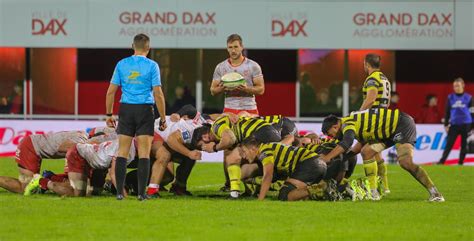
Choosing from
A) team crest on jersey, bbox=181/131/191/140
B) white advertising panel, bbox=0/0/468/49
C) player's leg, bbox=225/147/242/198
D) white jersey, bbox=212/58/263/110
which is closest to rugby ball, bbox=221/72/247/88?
white jersey, bbox=212/58/263/110

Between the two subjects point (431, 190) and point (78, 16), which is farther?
point (78, 16)

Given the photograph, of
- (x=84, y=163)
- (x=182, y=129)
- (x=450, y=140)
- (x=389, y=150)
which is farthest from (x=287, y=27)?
(x=84, y=163)

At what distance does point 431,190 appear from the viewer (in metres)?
15.2

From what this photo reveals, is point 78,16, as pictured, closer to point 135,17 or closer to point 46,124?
point 135,17

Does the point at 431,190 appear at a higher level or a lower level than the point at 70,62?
lower

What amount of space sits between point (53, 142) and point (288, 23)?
1513 cm

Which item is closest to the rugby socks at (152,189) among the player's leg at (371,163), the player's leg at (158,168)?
the player's leg at (158,168)

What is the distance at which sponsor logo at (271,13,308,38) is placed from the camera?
30.5m

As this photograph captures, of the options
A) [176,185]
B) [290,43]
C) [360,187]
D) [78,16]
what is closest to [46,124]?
A: [78,16]

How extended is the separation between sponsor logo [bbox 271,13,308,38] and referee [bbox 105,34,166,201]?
16.1 m

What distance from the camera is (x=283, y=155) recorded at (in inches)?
597

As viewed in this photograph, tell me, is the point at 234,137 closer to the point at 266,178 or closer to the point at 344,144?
the point at 266,178

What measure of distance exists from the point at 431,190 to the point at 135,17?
16.3 meters

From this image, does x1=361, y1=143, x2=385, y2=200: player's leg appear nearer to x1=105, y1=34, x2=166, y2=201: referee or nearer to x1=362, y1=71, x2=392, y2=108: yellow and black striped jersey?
x1=362, y1=71, x2=392, y2=108: yellow and black striped jersey
